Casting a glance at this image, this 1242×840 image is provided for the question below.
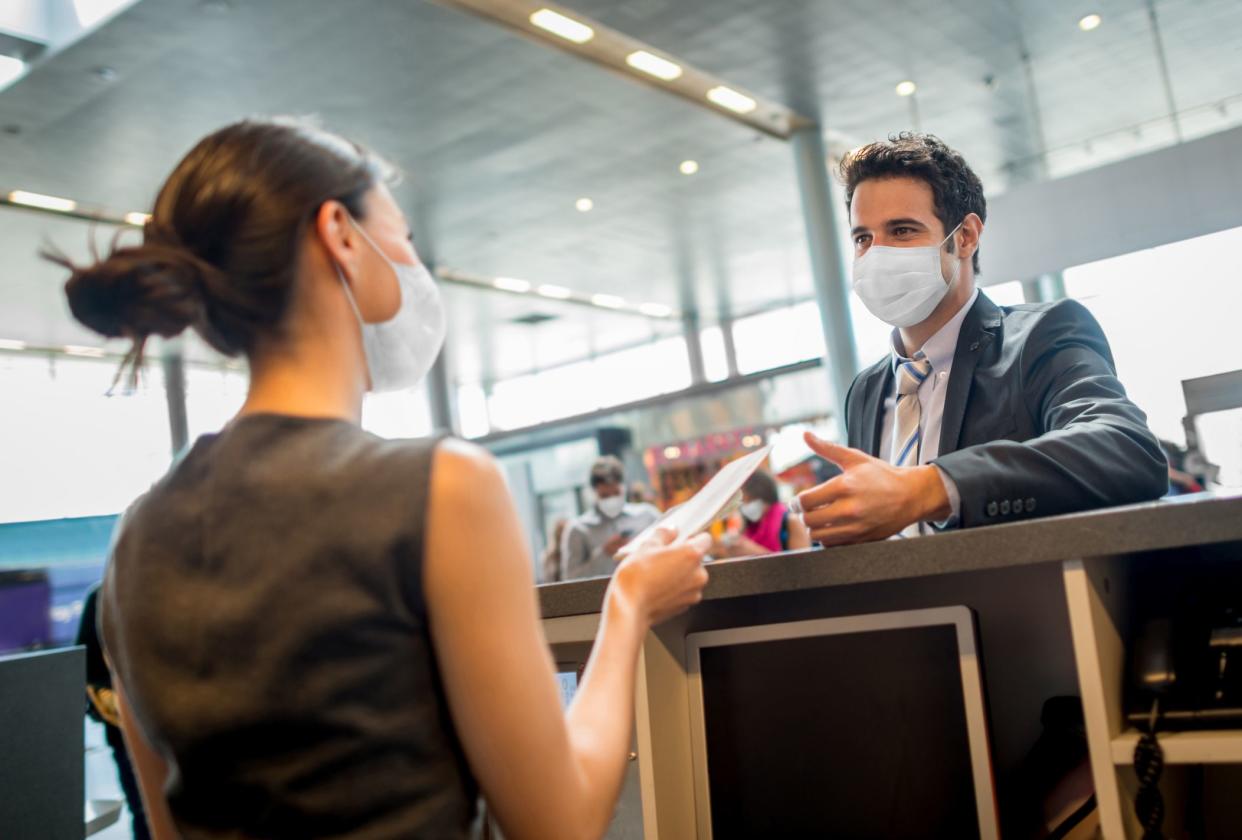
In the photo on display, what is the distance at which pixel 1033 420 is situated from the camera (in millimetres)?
1793

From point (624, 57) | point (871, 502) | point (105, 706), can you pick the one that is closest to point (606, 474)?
point (624, 57)

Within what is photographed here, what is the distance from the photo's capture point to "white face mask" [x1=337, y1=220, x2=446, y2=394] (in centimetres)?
109

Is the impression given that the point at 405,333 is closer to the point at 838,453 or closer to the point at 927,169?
the point at 838,453

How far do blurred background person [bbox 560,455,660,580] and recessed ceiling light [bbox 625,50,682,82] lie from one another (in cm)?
316

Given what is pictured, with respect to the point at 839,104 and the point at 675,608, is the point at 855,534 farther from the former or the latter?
the point at 839,104

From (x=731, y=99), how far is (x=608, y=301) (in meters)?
6.74

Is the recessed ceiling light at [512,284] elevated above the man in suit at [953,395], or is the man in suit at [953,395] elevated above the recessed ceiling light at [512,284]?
the recessed ceiling light at [512,284]

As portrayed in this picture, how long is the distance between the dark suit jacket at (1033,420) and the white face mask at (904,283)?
109 mm

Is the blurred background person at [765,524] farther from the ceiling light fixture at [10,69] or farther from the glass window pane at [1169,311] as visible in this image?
the ceiling light fixture at [10,69]

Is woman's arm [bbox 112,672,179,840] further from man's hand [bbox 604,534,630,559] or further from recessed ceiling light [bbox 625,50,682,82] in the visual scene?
recessed ceiling light [bbox 625,50,682,82]

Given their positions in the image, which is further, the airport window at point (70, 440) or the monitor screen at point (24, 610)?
the airport window at point (70, 440)

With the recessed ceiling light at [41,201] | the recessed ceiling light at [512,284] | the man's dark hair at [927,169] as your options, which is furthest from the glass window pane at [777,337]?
the man's dark hair at [927,169]

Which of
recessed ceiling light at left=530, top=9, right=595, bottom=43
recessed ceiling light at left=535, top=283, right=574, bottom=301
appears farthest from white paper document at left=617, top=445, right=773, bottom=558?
recessed ceiling light at left=535, top=283, right=574, bottom=301

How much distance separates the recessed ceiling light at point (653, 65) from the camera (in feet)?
26.3
